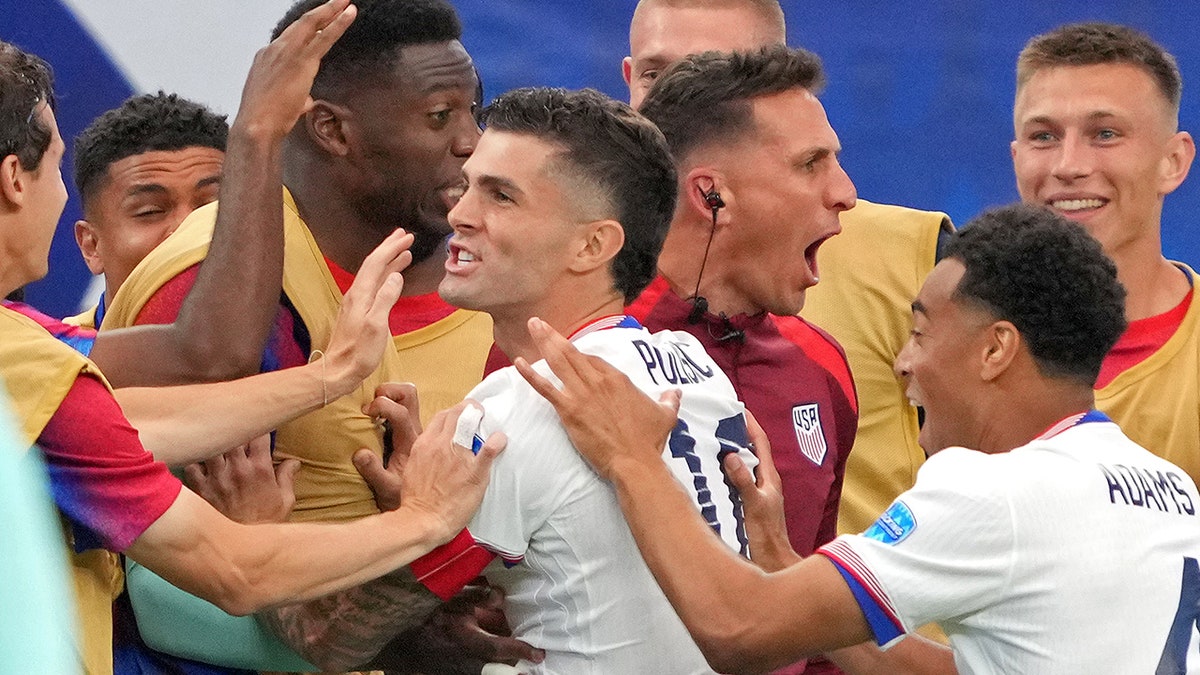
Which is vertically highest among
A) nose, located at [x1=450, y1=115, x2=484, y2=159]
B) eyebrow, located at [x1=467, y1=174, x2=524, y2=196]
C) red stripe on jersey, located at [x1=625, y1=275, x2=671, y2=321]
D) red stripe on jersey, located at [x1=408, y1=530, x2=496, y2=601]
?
nose, located at [x1=450, y1=115, x2=484, y2=159]

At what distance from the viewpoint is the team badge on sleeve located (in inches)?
88.1

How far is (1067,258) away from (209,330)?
1439 millimetres

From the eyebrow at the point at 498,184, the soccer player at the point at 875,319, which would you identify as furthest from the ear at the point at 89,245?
the eyebrow at the point at 498,184

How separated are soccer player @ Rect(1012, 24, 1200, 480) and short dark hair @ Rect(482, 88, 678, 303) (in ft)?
5.14

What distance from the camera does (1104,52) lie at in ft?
13.1

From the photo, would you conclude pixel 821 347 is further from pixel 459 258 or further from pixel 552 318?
pixel 459 258

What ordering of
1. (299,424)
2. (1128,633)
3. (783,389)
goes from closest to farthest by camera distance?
(1128,633)
(299,424)
(783,389)

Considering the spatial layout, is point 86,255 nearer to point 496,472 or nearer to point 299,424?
point 299,424

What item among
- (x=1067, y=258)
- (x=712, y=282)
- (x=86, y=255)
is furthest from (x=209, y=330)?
(x=86, y=255)

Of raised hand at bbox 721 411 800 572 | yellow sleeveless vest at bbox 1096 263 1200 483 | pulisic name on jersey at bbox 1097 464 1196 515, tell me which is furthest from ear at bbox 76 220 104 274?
pulisic name on jersey at bbox 1097 464 1196 515

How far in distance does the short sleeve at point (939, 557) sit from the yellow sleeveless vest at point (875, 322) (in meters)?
1.26

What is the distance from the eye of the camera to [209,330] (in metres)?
2.55

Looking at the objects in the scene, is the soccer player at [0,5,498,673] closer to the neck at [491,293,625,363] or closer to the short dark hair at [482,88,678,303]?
the neck at [491,293,625,363]

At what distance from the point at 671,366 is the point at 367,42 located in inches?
41.4
